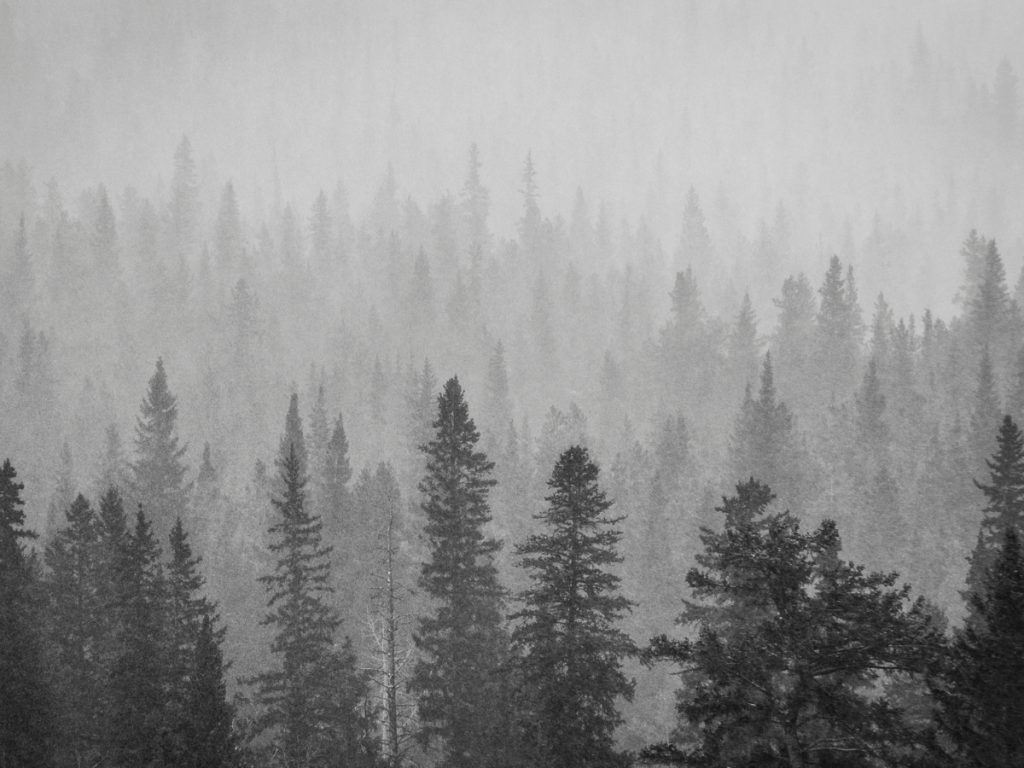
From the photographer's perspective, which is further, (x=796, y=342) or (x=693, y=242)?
(x=693, y=242)

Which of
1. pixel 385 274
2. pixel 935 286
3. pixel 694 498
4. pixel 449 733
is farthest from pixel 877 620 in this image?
pixel 935 286

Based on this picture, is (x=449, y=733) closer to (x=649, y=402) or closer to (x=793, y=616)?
(x=793, y=616)

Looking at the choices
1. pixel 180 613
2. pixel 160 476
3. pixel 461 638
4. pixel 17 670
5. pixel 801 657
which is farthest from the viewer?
pixel 160 476

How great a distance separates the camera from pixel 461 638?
26750 mm

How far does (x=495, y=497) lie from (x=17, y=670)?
41825mm

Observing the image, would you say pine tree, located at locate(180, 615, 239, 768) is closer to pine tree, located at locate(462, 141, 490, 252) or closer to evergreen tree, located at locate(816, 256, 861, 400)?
evergreen tree, located at locate(816, 256, 861, 400)

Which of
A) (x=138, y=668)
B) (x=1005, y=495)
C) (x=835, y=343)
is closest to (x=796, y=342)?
(x=835, y=343)

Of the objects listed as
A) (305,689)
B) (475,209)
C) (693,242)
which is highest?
(475,209)

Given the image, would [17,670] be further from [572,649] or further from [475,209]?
[475,209]

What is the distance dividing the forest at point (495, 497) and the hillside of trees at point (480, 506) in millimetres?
199

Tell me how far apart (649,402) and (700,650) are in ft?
240

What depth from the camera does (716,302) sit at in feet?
383

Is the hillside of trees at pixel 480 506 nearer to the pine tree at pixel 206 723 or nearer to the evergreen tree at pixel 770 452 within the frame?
the pine tree at pixel 206 723

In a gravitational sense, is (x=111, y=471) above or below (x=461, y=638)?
above
